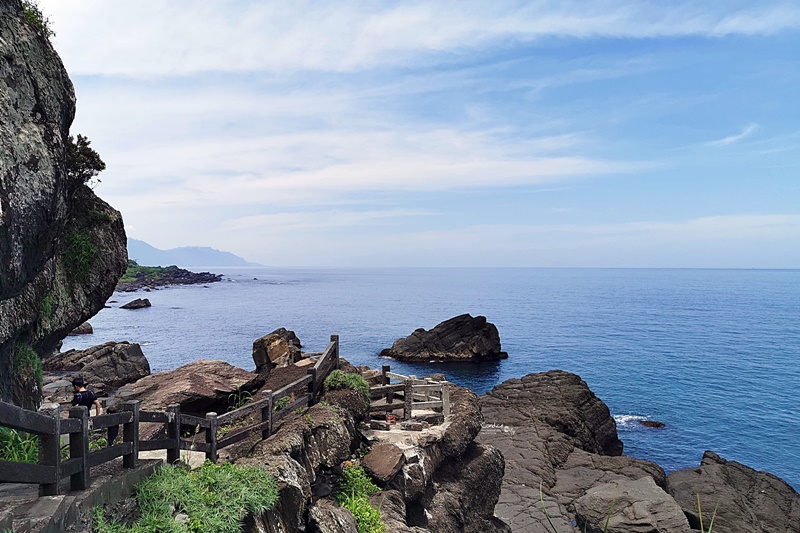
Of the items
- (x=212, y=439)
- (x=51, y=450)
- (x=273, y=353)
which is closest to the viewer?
(x=51, y=450)

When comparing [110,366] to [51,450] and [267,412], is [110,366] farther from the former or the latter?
[51,450]

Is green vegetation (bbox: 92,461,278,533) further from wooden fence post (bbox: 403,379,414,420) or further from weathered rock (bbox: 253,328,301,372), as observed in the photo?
weathered rock (bbox: 253,328,301,372)

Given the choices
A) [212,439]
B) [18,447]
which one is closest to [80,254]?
[18,447]

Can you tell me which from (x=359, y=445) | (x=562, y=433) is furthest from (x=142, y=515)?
(x=562, y=433)

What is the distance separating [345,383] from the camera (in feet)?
57.0

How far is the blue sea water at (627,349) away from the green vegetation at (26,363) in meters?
37.5

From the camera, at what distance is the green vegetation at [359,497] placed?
13.6 meters

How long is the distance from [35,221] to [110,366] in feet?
138

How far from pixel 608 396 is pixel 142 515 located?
171 ft

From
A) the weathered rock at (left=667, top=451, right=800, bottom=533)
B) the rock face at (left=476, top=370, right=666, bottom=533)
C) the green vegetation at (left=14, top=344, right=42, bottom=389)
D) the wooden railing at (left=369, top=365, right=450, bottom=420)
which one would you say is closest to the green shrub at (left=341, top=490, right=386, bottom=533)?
the wooden railing at (left=369, top=365, right=450, bottom=420)

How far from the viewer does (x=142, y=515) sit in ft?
29.5

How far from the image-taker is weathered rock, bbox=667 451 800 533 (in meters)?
25.9

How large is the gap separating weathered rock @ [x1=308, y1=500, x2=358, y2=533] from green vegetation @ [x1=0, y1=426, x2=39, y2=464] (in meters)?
5.76

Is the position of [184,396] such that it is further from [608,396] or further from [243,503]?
[608,396]
